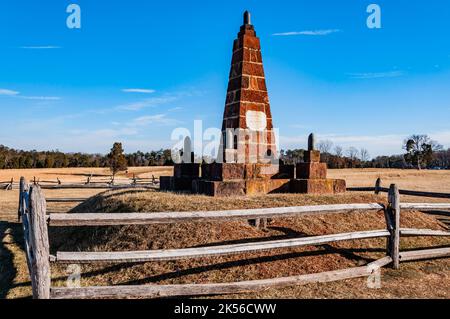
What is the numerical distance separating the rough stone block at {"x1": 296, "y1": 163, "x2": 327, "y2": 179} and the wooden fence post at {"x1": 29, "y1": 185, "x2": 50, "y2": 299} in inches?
289

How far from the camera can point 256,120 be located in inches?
425

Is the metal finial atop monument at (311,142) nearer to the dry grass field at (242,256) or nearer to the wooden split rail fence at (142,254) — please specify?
the dry grass field at (242,256)

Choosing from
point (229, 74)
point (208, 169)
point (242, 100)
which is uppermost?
point (229, 74)

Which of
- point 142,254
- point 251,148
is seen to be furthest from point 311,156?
point 142,254

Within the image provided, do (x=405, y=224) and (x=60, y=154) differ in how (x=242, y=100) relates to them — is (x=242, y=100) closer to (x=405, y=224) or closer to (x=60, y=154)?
(x=405, y=224)

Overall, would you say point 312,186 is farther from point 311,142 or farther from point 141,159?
point 141,159

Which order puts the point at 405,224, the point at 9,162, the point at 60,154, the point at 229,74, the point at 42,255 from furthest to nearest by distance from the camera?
1. the point at 60,154
2. the point at 9,162
3. the point at 229,74
4. the point at 405,224
5. the point at 42,255

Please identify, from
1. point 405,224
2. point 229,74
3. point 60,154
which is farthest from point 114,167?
point 60,154

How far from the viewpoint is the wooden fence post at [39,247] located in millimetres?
4531

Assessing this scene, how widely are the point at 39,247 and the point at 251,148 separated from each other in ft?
23.0

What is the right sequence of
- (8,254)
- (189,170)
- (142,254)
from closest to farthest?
(142,254) → (8,254) → (189,170)

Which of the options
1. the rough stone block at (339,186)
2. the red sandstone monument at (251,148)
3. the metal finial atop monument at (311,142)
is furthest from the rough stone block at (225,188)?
the rough stone block at (339,186)
